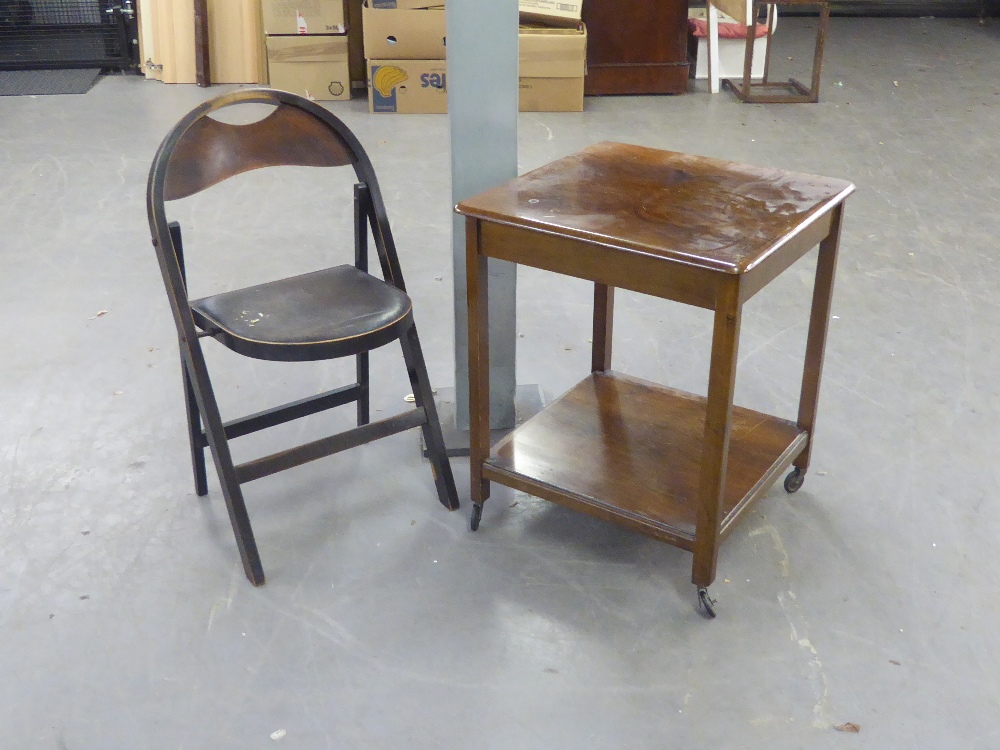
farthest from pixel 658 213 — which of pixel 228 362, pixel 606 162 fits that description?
pixel 228 362

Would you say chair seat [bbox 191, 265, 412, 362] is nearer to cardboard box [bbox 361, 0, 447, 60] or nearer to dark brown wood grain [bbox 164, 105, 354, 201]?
dark brown wood grain [bbox 164, 105, 354, 201]

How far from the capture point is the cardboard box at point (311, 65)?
5.31 m

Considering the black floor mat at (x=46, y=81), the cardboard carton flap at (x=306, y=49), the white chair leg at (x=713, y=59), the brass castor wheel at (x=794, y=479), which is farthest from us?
the white chair leg at (x=713, y=59)

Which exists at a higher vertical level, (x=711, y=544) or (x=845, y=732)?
(x=711, y=544)

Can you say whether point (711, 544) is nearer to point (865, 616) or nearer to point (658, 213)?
point (865, 616)

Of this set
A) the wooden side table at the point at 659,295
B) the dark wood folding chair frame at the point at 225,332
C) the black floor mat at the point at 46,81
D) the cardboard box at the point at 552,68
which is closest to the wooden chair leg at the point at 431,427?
the dark wood folding chair frame at the point at 225,332

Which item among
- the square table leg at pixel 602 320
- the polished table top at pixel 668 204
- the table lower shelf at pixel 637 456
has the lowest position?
the table lower shelf at pixel 637 456

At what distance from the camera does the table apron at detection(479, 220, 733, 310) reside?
1744mm

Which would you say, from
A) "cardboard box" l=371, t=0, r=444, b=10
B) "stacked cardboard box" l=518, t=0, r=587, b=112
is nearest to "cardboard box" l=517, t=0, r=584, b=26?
"stacked cardboard box" l=518, t=0, r=587, b=112

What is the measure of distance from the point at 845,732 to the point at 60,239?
318 cm

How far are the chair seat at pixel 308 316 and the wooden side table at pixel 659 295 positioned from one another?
0.21 meters

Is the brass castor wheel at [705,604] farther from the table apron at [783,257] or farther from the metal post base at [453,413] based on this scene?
the metal post base at [453,413]

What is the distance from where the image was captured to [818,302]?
2.20 metres

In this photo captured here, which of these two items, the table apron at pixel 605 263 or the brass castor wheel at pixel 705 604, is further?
the brass castor wheel at pixel 705 604
